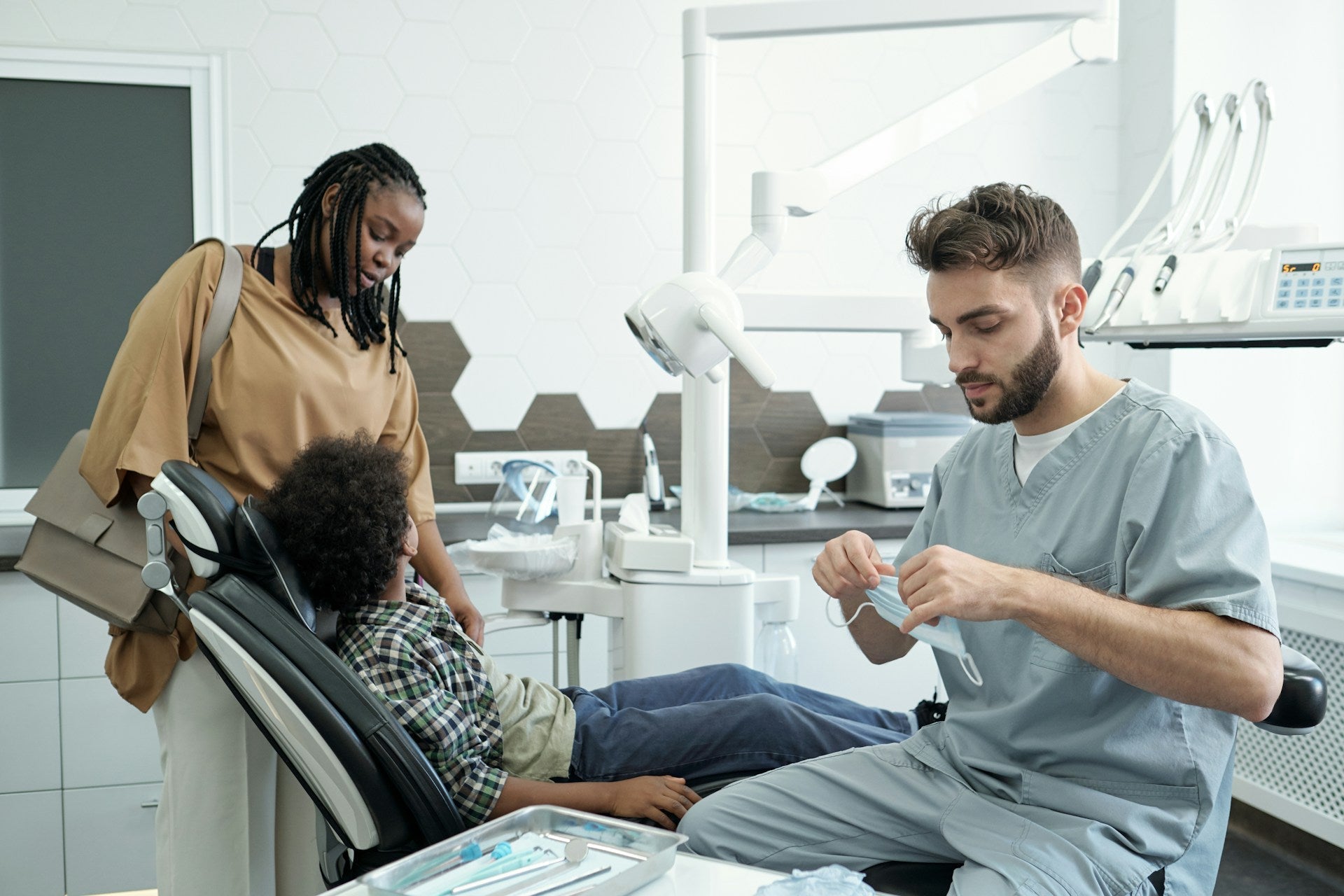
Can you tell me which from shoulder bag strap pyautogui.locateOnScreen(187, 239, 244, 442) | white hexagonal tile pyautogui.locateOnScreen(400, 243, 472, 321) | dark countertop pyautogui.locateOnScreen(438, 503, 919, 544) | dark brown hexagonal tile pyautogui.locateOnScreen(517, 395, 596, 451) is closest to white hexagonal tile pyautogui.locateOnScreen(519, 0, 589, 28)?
white hexagonal tile pyautogui.locateOnScreen(400, 243, 472, 321)

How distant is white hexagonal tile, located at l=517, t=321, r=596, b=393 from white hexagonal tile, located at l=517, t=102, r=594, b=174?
46 cm

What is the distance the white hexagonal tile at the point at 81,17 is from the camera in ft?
9.41

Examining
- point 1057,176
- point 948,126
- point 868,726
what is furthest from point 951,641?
point 1057,176

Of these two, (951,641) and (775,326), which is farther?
(775,326)

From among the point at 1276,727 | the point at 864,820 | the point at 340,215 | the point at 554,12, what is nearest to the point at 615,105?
the point at 554,12

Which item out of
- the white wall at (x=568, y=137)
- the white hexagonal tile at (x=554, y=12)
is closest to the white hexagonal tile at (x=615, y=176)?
the white wall at (x=568, y=137)

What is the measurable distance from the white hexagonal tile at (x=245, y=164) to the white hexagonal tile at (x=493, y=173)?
0.52 metres

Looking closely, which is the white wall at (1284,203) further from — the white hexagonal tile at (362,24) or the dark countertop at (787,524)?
the white hexagonal tile at (362,24)

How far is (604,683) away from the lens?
2859 millimetres

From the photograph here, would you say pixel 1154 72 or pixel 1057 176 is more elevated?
pixel 1154 72

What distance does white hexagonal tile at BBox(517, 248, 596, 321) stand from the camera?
10.5 feet

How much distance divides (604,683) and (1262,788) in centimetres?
171

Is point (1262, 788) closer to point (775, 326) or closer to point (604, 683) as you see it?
point (604, 683)

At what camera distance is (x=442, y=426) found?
10.4 feet
